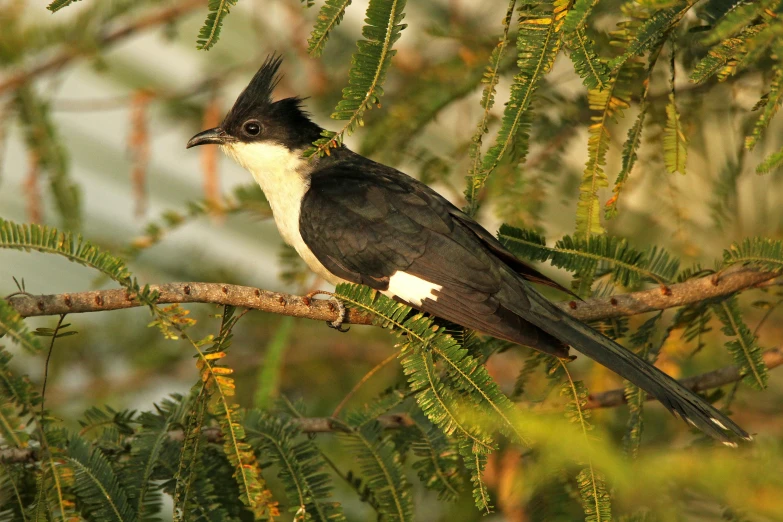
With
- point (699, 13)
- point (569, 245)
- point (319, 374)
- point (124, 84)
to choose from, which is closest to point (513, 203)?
point (569, 245)

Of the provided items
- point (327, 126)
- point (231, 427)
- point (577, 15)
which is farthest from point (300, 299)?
point (327, 126)

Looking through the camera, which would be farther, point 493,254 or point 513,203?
point 513,203

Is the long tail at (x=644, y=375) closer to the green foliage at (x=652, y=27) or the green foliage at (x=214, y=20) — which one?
the green foliage at (x=652, y=27)

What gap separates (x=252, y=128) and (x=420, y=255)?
114 centimetres

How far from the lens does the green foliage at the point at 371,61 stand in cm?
164

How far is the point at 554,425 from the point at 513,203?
193 centimetres

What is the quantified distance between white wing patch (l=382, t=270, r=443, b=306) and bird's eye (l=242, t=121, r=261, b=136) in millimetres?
1081

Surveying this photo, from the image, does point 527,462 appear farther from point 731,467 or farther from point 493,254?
point 731,467

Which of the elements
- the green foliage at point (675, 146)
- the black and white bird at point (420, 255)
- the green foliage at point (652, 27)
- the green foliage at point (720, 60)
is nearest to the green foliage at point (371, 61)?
the green foliage at point (652, 27)

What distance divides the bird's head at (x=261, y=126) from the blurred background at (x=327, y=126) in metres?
0.19

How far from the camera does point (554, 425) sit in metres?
0.95

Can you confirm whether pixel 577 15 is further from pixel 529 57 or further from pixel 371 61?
pixel 371 61

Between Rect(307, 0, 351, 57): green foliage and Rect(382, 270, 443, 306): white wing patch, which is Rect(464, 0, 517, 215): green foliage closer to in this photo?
Rect(307, 0, 351, 57): green foliage

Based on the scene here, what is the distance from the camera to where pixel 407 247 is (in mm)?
2572
